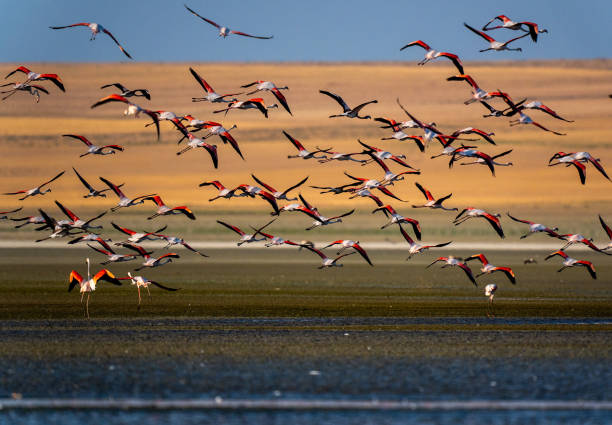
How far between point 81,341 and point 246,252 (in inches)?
1770

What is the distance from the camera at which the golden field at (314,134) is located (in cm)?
10831

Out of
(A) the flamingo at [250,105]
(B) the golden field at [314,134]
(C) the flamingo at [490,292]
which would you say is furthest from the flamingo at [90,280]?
(B) the golden field at [314,134]

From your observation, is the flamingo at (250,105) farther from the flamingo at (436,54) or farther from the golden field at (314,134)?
the golden field at (314,134)

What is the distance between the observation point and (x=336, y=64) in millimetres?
Answer: 161500

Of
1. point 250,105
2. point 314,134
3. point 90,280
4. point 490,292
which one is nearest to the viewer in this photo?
point 90,280

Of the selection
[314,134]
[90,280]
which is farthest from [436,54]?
[314,134]

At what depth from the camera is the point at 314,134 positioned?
130m

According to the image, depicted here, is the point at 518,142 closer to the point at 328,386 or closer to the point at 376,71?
the point at 376,71

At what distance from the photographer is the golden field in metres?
108

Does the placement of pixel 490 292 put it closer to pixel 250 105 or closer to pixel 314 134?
pixel 250 105

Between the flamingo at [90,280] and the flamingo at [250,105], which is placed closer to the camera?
the flamingo at [90,280]

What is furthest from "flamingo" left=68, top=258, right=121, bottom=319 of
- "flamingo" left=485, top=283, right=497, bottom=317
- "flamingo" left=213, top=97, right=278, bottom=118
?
"flamingo" left=485, top=283, right=497, bottom=317

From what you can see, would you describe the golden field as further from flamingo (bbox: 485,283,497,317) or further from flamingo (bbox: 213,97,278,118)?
flamingo (bbox: 213,97,278,118)

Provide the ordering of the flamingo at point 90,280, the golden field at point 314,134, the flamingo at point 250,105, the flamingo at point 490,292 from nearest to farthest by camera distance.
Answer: the flamingo at point 90,280 < the flamingo at point 250,105 < the flamingo at point 490,292 < the golden field at point 314,134
